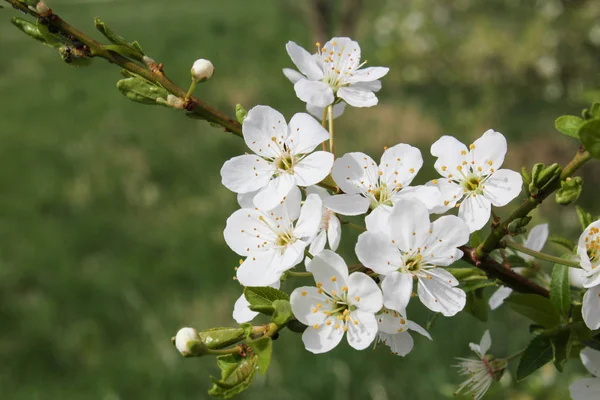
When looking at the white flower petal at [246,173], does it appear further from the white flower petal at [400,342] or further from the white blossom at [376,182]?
the white flower petal at [400,342]

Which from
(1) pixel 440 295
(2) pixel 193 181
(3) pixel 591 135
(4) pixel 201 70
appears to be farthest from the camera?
(2) pixel 193 181

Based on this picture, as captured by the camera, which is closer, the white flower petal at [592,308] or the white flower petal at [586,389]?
the white flower petal at [592,308]

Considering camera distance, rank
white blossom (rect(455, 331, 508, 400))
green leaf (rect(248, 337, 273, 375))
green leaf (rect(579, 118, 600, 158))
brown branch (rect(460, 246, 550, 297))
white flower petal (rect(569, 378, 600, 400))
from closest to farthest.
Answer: green leaf (rect(579, 118, 600, 158)), green leaf (rect(248, 337, 273, 375)), brown branch (rect(460, 246, 550, 297)), white flower petal (rect(569, 378, 600, 400)), white blossom (rect(455, 331, 508, 400))

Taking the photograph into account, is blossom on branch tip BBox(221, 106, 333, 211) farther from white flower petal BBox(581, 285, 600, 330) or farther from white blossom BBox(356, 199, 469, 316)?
white flower petal BBox(581, 285, 600, 330)

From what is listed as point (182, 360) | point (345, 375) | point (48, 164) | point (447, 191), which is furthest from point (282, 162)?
point (48, 164)

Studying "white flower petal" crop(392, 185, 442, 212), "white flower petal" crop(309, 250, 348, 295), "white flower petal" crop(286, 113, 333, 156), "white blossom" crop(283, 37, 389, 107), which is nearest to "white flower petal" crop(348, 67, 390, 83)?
"white blossom" crop(283, 37, 389, 107)

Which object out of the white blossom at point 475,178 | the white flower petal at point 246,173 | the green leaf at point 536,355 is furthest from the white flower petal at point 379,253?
the green leaf at point 536,355

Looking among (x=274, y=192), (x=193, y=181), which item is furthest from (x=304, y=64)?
(x=193, y=181)

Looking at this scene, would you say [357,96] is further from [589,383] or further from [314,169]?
[589,383]
